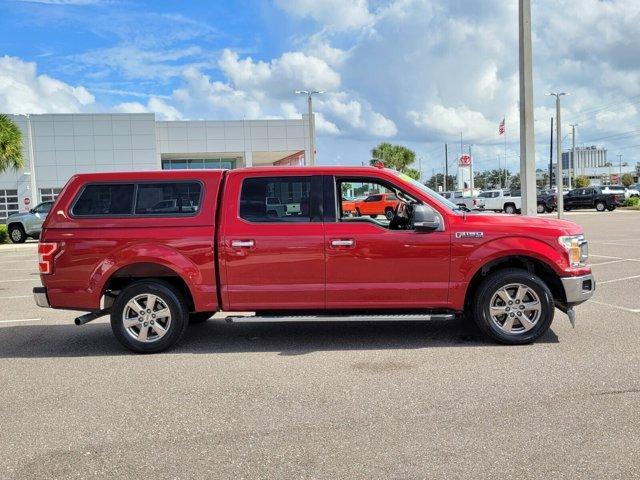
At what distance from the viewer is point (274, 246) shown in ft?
20.5

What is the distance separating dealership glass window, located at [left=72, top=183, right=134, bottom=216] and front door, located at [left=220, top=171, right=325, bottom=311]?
1.09 m

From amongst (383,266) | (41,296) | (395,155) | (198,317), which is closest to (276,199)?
(383,266)

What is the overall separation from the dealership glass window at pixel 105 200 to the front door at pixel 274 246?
1093 mm

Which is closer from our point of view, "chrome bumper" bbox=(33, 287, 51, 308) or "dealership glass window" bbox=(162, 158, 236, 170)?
"chrome bumper" bbox=(33, 287, 51, 308)

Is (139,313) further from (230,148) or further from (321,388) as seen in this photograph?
(230,148)

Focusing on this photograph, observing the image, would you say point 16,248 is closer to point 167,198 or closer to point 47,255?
point 47,255

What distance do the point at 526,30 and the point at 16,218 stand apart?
21.3 m

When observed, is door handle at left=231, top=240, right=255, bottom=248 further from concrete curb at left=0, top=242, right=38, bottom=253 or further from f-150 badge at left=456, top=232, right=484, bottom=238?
Answer: concrete curb at left=0, top=242, right=38, bottom=253

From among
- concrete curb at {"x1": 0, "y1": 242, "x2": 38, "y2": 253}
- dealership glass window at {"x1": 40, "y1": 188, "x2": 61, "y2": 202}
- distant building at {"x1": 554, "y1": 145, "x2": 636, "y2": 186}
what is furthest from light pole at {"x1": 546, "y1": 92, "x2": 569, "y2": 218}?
distant building at {"x1": 554, "y1": 145, "x2": 636, "y2": 186}

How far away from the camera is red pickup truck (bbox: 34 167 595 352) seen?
6246mm

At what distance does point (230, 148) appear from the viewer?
4469 cm

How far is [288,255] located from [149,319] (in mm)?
1650

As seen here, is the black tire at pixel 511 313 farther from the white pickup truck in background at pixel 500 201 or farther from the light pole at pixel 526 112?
the white pickup truck in background at pixel 500 201

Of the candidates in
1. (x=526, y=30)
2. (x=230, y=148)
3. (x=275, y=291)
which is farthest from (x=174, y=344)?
(x=230, y=148)
